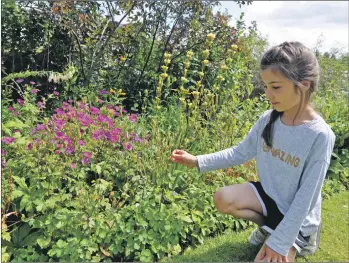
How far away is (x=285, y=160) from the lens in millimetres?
2508

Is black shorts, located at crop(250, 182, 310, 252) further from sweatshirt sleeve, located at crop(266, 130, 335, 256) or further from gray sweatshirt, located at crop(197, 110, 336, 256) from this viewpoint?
sweatshirt sleeve, located at crop(266, 130, 335, 256)

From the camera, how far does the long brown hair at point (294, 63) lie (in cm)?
230

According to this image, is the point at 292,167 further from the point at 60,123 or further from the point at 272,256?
the point at 60,123

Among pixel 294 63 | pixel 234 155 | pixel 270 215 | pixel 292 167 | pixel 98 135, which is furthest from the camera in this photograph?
→ pixel 98 135

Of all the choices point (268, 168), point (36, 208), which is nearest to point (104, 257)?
point (36, 208)

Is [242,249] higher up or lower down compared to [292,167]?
lower down

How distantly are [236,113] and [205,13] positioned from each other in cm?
166

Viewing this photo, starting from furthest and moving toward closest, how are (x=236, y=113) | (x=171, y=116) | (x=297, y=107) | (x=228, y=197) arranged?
(x=236, y=113)
(x=171, y=116)
(x=228, y=197)
(x=297, y=107)

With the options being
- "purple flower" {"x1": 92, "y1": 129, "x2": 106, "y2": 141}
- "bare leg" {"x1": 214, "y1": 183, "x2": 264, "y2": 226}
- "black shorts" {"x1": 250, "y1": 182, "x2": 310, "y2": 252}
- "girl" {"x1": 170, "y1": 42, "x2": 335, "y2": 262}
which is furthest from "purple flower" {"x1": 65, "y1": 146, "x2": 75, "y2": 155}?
"black shorts" {"x1": 250, "y1": 182, "x2": 310, "y2": 252}

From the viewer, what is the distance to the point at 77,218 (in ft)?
8.58

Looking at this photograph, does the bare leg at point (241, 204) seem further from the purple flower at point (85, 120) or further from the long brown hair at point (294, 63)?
the purple flower at point (85, 120)

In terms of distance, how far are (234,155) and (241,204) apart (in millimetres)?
325

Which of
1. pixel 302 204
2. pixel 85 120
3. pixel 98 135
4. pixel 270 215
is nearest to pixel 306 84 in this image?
pixel 302 204

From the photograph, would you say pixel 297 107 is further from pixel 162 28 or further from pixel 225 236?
pixel 162 28
